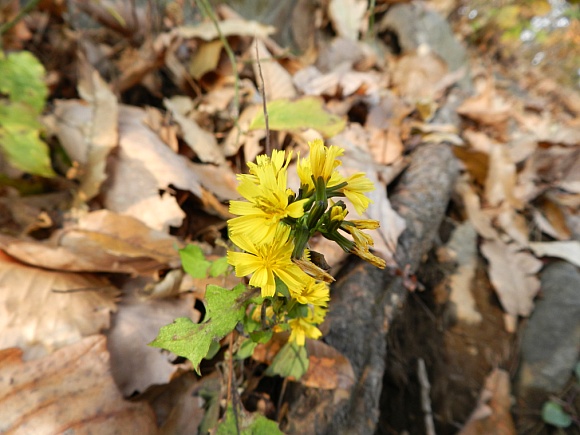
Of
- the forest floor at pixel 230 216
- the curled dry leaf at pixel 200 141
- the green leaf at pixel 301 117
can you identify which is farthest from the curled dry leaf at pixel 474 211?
the curled dry leaf at pixel 200 141

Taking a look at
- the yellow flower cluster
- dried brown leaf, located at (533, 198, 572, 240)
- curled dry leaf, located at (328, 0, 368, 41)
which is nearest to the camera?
the yellow flower cluster

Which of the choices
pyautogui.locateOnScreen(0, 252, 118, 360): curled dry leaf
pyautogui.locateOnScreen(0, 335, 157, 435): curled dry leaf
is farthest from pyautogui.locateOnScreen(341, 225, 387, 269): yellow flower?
pyautogui.locateOnScreen(0, 252, 118, 360): curled dry leaf

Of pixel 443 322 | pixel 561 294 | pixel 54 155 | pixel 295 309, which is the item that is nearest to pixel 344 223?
pixel 295 309

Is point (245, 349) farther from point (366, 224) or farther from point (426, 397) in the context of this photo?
point (426, 397)

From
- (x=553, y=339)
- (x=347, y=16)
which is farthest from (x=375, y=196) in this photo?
(x=347, y=16)

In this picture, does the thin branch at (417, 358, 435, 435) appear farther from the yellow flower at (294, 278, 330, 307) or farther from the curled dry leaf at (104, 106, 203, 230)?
the curled dry leaf at (104, 106, 203, 230)
